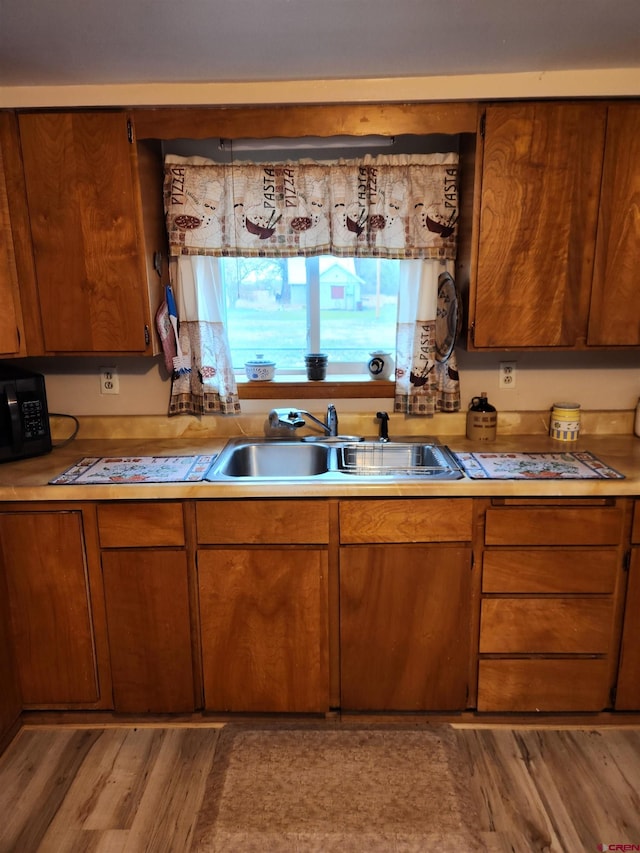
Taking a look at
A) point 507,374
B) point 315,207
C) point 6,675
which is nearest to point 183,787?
point 6,675

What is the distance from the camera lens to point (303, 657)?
212 centimetres

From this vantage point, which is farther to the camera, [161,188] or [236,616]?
[161,188]

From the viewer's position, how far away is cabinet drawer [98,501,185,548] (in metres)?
2.03

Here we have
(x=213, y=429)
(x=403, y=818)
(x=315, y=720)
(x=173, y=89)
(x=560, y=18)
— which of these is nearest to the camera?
(x=560, y=18)

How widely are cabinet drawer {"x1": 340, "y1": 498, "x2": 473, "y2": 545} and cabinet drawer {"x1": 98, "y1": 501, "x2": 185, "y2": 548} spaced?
0.55 metres

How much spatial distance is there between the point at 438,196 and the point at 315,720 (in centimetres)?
196

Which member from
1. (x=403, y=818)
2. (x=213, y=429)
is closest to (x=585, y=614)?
(x=403, y=818)

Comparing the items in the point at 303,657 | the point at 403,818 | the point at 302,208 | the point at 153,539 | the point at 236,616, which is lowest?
the point at 403,818

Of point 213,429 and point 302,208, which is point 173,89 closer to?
point 302,208

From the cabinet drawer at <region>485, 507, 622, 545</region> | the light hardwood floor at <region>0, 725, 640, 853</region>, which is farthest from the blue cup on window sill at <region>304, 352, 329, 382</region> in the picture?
the light hardwood floor at <region>0, 725, 640, 853</region>

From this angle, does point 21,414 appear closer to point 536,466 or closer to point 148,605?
point 148,605

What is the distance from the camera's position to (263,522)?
202 cm

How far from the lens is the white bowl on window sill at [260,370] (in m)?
2.51

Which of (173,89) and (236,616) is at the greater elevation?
(173,89)
